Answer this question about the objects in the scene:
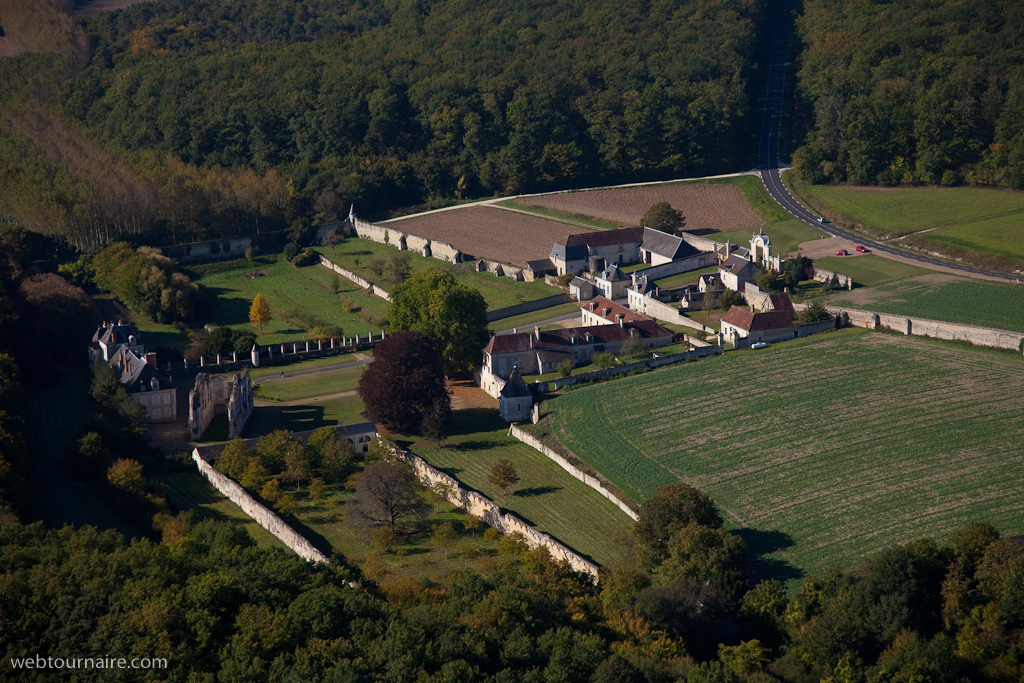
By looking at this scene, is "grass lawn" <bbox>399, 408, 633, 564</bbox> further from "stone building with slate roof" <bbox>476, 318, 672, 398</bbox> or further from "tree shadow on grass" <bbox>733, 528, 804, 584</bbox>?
"tree shadow on grass" <bbox>733, 528, 804, 584</bbox>

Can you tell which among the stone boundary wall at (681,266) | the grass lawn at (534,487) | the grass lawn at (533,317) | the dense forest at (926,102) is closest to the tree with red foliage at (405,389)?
the grass lawn at (534,487)

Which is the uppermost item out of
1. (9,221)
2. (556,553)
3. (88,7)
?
(88,7)

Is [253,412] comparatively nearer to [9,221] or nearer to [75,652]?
[75,652]

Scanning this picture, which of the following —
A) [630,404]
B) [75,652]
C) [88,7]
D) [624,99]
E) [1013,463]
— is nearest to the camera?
[75,652]

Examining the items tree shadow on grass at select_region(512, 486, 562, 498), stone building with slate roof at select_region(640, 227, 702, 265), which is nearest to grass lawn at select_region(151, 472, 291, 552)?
tree shadow on grass at select_region(512, 486, 562, 498)

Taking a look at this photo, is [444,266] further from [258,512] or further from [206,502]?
[258,512]

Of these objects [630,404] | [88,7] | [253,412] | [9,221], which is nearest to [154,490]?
[253,412]

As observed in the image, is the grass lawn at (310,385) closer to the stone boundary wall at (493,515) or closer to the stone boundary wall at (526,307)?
the stone boundary wall at (493,515)
